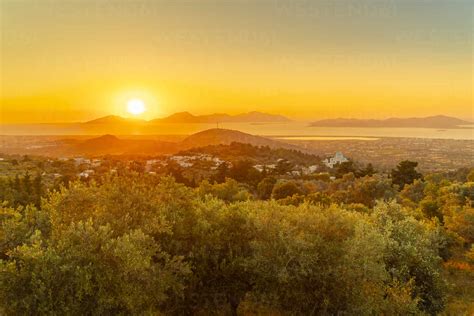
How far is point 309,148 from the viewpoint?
159750mm

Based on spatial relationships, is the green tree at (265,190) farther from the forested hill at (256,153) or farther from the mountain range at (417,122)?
the mountain range at (417,122)

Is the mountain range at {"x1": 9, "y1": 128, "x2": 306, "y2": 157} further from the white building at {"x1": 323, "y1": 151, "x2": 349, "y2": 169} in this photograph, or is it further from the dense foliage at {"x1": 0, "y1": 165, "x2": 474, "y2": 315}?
the dense foliage at {"x1": 0, "y1": 165, "x2": 474, "y2": 315}

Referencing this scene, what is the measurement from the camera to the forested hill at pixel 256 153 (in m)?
144

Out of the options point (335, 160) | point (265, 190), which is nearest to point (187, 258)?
point (265, 190)

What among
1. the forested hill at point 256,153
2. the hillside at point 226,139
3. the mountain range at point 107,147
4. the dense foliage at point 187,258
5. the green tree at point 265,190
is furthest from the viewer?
the hillside at point 226,139

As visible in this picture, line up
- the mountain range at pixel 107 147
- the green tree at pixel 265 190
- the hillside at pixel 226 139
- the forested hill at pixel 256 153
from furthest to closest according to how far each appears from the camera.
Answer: the hillside at pixel 226 139, the forested hill at pixel 256 153, the mountain range at pixel 107 147, the green tree at pixel 265 190

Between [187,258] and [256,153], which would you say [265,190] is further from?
[256,153]

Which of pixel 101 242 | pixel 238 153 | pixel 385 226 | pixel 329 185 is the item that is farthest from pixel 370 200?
pixel 238 153

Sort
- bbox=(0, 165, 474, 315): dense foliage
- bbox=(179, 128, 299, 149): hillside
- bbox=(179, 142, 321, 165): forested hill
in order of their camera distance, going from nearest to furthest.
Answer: bbox=(0, 165, 474, 315): dense foliage < bbox=(179, 142, 321, 165): forested hill < bbox=(179, 128, 299, 149): hillside

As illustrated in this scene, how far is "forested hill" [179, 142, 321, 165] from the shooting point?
5688 inches

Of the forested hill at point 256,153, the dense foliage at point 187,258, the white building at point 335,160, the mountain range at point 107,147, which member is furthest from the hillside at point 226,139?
the dense foliage at point 187,258

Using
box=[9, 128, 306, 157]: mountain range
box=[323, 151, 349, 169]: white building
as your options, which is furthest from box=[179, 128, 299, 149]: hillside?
box=[323, 151, 349, 169]: white building

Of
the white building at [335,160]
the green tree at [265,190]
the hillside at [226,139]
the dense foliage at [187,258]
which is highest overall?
the hillside at [226,139]

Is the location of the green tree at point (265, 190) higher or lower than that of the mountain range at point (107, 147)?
lower
